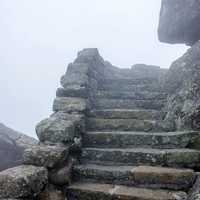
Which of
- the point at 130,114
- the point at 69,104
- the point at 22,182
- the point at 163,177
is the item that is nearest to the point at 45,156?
the point at 22,182

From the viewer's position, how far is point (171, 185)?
11.3ft

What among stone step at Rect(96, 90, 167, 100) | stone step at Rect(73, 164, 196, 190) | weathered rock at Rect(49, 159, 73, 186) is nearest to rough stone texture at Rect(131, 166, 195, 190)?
stone step at Rect(73, 164, 196, 190)

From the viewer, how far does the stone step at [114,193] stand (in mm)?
3242

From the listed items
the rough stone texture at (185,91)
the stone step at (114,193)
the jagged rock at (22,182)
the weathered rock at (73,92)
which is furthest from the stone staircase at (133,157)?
the jagged rock at (22,182)

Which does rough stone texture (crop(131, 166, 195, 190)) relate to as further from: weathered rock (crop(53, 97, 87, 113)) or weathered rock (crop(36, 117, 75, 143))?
weathered rock (crop(53, 97, 87, 113))

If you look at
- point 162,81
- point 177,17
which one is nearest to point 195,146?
point 162,81

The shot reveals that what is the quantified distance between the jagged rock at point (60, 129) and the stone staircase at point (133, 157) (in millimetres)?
296

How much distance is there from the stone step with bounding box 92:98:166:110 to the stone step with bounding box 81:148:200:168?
1593 millimetres

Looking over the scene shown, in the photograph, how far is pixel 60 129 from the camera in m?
4.13

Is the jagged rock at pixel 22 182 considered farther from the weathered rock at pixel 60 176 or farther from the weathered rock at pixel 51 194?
the weathered rock at pixel 60 176

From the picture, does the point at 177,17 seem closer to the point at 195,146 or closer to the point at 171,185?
the point at 195,146

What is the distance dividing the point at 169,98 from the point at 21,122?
165m

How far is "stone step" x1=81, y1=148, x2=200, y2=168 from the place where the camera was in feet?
12.1

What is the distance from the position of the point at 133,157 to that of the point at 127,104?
189 cm
